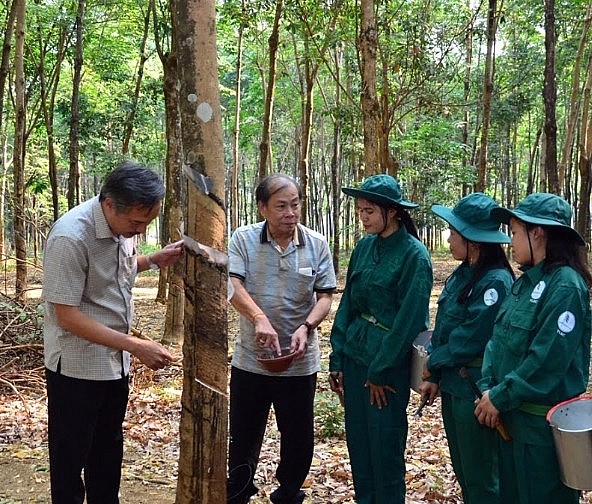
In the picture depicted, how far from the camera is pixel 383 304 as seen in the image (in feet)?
10.4

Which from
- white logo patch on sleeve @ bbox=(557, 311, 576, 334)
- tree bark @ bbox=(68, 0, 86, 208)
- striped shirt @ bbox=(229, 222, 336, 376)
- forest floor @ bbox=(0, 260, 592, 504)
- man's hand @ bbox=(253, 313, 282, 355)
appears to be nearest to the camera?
white logo patch on sleeve @ bbox=(557, 311, 576, 334)

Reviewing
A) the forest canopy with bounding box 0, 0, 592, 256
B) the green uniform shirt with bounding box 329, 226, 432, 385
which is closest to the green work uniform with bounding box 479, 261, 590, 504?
the green uniform shirt with bounding box 329, 226, 432, 385

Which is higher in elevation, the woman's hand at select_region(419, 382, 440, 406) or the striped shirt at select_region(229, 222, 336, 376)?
the striped shirt at select_region(229, 222, 336, 376)

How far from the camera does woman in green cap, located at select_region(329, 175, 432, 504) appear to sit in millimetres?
3057

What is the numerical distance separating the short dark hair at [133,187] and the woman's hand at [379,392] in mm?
1352

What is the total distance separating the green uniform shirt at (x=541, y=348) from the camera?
8.00ft

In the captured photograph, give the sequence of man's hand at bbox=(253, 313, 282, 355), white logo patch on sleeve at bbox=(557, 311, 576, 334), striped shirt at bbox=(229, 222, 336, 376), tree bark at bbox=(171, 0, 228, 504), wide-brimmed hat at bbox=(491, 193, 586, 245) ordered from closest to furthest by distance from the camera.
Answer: tree bark at bbox=(171, 0, 228, 504)
white logo patch on sleeve at bbox=(557, 311, 576, 334)
wide-brimmed hat at bbox=(491, 193, 586, 245)
man's hand at bbox=(253, 313, 282, 355)
striped shirt at bbox=(229, 222, 336, 376)

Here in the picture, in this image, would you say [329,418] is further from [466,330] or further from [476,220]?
[476,220]

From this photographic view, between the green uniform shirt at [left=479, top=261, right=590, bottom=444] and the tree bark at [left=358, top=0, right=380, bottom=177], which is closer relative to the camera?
the green uniform shirt at [left=479, top=261, right=590, bottom=444]

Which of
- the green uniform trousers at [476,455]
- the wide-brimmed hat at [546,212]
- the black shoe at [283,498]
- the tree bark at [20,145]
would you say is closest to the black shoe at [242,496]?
the black shoe at [283,498]

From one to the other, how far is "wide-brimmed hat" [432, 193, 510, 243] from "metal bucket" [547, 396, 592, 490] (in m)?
0.82

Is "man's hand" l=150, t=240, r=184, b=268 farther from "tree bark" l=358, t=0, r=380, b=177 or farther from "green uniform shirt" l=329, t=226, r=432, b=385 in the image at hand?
"tree bark" l=358, t=0, r=380, b=177

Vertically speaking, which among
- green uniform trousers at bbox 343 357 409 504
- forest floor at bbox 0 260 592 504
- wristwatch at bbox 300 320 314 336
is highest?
wristwatch at bbox 300 320 314 336

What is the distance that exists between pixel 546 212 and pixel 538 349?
54cm
